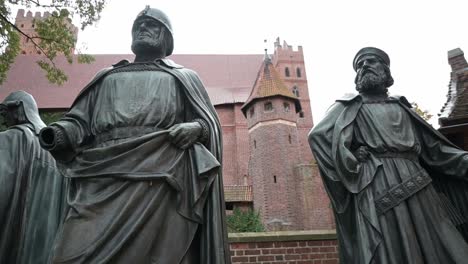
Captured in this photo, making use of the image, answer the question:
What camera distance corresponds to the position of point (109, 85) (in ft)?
11.5

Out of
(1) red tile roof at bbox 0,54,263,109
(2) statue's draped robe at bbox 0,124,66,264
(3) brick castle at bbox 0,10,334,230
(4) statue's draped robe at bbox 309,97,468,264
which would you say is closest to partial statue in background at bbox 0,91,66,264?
(2) statue's draped robe at bbox 0,124,66,264

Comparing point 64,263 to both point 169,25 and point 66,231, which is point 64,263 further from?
point 169,25

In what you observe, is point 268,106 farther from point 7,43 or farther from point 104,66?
point 7,43

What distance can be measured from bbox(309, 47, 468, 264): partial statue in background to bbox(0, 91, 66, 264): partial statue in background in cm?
231

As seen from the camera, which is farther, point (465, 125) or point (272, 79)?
point (272, 79)

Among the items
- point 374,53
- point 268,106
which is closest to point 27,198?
point 374,53

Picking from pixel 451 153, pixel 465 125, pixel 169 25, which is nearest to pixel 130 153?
pixel 169 25

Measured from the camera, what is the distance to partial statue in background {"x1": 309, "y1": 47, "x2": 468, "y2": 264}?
336cm

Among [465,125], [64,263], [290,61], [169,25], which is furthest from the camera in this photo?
[290,61]

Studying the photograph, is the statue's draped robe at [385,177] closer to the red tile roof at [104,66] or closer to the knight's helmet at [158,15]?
the knight's helmet at [158,15]

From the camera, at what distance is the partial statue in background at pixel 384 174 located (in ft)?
11.0

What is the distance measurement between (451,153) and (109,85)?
9.81 feet

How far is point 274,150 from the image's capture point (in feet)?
104

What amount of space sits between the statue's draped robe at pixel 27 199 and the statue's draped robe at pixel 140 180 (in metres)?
0.72
